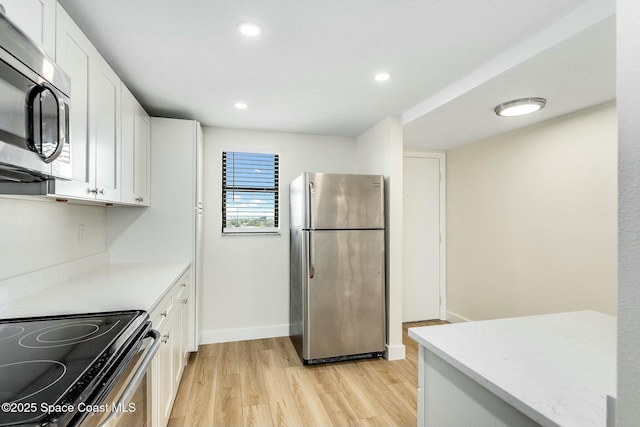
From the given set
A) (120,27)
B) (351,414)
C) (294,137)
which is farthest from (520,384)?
(294,137)

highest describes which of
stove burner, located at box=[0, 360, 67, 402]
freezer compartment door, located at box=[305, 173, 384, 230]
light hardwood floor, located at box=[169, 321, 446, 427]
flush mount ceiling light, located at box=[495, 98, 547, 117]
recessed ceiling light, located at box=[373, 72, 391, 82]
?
recessed ceiling light, located at box=[373, 72, 391, 82]

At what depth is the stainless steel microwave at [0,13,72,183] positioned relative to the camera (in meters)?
0.81

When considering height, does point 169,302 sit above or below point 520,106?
below

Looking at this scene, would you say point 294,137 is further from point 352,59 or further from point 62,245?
point 62,245

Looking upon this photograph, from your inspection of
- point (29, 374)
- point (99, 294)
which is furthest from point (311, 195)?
point (29, 374)

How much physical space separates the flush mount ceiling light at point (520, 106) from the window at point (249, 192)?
7.29 feet

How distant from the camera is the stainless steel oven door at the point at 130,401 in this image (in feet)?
2.64

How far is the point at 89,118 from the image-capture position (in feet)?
5.05

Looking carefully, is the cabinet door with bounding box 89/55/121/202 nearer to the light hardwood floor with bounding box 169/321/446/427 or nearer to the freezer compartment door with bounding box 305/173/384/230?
the freezer compartment door with bounding box 305/173/384/230

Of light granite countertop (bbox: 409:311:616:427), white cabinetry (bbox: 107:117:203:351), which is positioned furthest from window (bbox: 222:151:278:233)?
light granite countertop (bbox: 409:311:616:427)

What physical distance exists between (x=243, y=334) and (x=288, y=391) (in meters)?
1.15

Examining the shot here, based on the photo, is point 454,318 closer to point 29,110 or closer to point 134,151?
point 134,151

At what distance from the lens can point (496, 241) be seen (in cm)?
327

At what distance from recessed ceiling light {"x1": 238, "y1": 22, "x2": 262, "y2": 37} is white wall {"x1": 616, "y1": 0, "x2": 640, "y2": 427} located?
147cm
